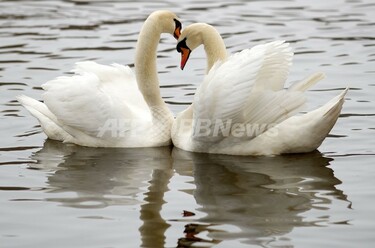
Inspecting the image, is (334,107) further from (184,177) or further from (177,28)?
(177,28)

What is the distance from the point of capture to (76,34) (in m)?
17.9

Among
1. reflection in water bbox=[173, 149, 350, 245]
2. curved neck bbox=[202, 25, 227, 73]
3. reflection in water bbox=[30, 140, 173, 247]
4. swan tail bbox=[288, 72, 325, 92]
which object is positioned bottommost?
reflection in water bbox=[30, 140, 173, 247]

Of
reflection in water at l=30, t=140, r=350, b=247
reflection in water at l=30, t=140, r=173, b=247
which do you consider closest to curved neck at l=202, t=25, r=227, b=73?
reflection in water at l=30, t=140, r=350, b=247

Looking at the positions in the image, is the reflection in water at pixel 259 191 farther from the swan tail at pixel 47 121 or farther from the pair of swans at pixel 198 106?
the swan tail at pixel 47 121

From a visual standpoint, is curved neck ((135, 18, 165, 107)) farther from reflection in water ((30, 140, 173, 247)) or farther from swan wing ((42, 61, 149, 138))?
reflection in water ((30, 140, 173, 247))

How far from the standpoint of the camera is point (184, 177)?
398 inches

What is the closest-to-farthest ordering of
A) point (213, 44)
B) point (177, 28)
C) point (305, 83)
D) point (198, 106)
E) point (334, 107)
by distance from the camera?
1. point (334, 107)
2. point (198, 106)
3. point (305, 83)
4. point (213, 44)
5. point (177, 28)

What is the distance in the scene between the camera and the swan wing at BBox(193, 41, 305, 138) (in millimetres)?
10000

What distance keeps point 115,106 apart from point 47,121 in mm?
1135

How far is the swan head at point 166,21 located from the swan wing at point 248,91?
0.89 meters

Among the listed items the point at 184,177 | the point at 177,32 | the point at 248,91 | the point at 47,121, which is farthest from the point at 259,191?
the point at 47,121

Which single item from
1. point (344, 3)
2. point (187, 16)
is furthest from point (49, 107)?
point (344, 3)

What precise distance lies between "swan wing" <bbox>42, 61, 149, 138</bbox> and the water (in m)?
0.38

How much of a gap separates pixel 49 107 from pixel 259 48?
274 cm
